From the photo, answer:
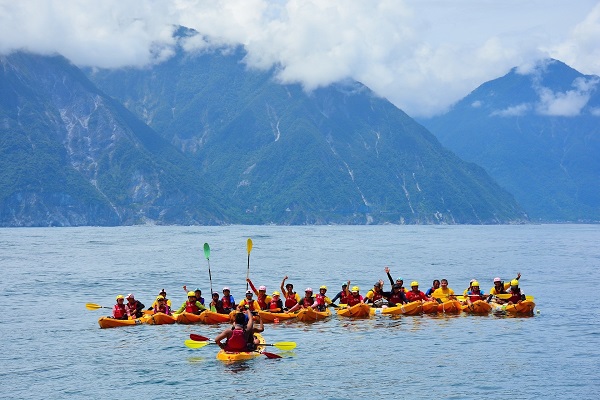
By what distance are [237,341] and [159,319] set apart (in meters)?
12.0

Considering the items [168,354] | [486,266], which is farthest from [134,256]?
[168,354]

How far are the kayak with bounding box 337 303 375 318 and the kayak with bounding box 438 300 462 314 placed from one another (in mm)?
4508

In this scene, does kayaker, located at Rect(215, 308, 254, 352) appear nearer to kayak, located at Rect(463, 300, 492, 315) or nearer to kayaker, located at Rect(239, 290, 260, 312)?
kayaker, located at Rect(239, 290, 260, 312)

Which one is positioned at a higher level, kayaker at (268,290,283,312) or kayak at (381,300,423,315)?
kayaker at (268,290,283,312)

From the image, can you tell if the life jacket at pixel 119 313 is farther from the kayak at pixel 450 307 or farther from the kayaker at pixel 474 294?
the kayaker at pixel 474 294

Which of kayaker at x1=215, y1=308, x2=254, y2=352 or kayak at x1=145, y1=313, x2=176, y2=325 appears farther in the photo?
kayak at x1=145, y1=313, x2=176, y2=325

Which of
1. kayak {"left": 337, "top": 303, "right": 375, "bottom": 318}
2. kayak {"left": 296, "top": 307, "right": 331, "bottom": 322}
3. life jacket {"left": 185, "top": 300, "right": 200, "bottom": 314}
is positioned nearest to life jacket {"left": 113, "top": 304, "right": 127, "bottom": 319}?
life jacket {"left": 185, "top": 300, "right": 200, "bottom": 314}

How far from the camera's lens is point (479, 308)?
50375 millimetres

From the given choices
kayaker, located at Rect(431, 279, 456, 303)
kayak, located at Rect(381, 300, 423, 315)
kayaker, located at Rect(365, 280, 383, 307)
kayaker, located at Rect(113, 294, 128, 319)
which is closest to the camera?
kayaker, located at Rect(113, 294, 128, 319)

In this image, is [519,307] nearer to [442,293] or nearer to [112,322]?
[442,293]

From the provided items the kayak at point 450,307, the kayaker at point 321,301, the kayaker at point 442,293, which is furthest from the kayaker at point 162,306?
the kayaker at point 442,293

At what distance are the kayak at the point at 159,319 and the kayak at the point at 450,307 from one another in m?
16.0

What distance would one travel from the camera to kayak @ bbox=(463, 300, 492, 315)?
50219mm

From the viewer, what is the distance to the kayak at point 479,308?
50219 millimetres
